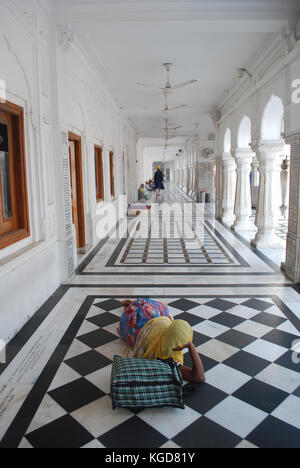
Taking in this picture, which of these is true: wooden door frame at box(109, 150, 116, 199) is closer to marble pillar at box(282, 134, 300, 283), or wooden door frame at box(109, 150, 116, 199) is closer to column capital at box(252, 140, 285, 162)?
column capital at box(252, 140, 285, 162)

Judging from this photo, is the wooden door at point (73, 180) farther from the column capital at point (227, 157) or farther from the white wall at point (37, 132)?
the column capital at point (227, 157)

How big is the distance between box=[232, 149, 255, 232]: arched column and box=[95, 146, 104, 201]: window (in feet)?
8.74

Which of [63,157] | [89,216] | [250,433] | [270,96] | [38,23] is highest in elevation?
[38,23]

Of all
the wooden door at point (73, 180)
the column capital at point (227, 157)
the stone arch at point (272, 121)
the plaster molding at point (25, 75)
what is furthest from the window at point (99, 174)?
the plaster molding at point (25, 75)

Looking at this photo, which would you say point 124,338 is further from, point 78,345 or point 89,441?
point 89,441

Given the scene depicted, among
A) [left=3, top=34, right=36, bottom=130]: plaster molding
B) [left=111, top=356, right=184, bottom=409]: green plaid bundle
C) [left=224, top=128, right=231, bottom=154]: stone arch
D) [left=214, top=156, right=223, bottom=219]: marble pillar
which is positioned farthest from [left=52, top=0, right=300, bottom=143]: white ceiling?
[left=111, top=356, right=184, bottom=409]: green plaid bundle

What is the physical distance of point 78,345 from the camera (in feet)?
8.98

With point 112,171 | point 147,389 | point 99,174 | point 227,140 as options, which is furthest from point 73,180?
point 227,140

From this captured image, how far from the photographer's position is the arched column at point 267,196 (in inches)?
232

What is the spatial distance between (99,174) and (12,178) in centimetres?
424

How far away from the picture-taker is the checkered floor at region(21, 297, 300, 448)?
178cm

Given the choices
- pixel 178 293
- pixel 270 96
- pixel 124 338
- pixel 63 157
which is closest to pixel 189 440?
pixel 124 338

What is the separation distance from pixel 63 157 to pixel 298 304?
9.14ft

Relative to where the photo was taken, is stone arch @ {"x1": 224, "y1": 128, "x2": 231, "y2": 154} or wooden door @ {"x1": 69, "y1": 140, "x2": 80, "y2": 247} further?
stone arch @ {"x1": 224, "y1": 128, "x2": 231, "y2": 154}
